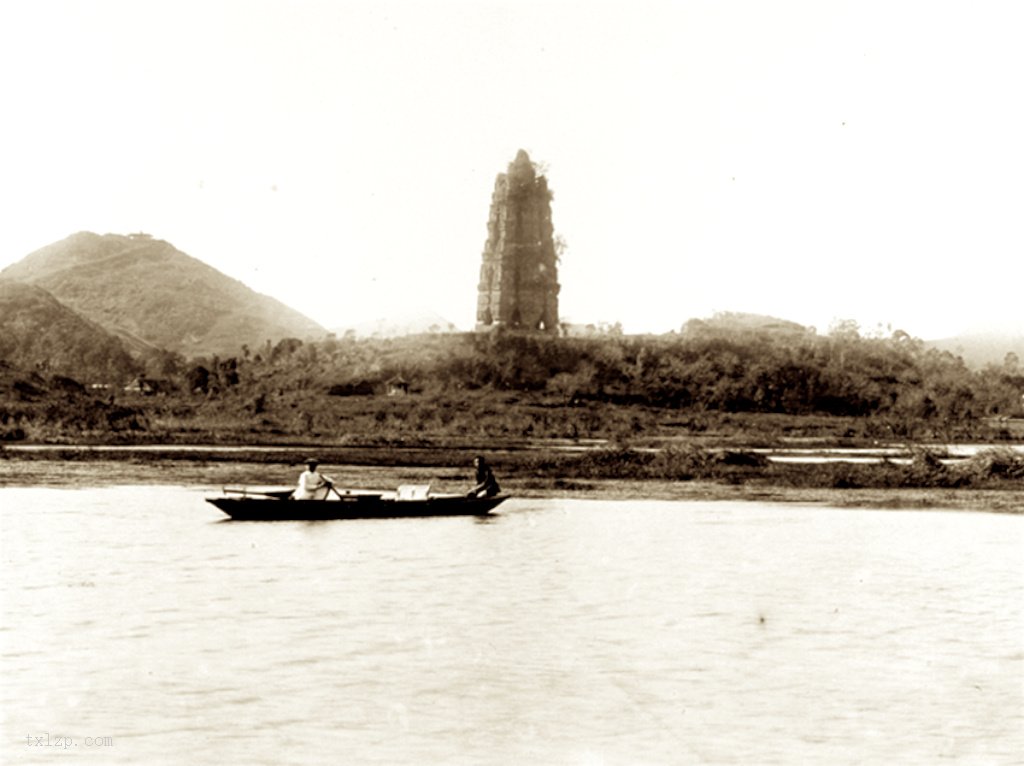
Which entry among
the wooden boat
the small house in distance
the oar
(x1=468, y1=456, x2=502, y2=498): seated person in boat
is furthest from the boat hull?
the small house in distance

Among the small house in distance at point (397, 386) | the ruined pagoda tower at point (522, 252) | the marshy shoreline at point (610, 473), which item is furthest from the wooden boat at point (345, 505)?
the ruined pagoda tower at point (522, 252)

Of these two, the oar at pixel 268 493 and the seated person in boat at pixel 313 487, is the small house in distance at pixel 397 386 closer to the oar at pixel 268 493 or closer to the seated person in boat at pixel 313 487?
the oar at pixel 268 493

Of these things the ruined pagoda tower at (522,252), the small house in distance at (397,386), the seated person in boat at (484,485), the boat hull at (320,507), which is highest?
the ruined pagoda tower at (522,252)

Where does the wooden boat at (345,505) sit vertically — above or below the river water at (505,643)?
above

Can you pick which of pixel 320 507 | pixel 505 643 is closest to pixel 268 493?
pixel 320 507

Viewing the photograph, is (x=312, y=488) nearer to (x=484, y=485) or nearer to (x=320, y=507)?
(x=320, y=507)

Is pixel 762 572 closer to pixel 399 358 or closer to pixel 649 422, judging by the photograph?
pixel 649 422
